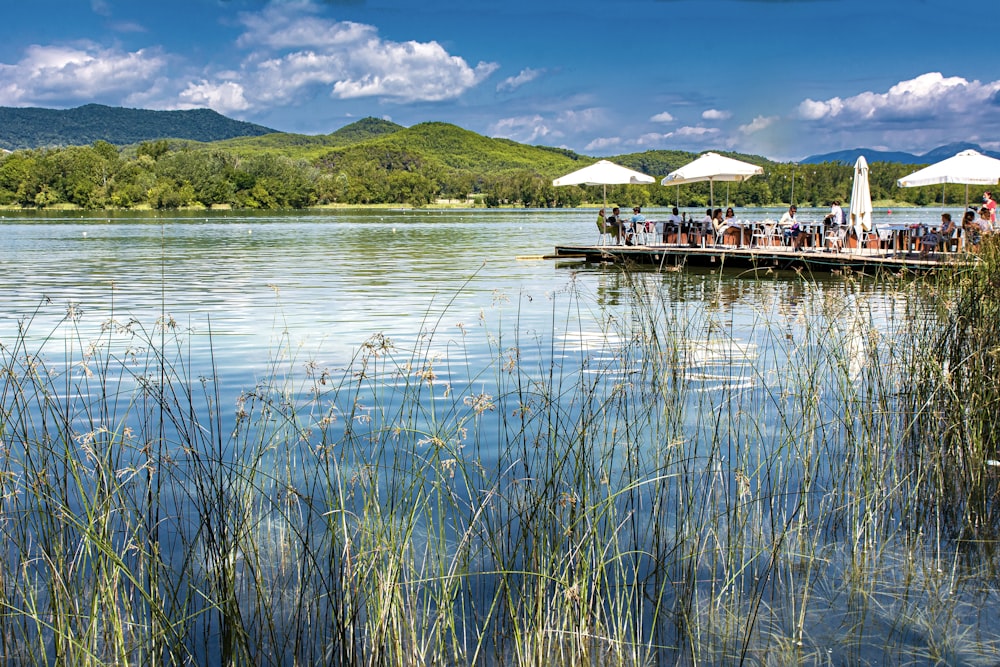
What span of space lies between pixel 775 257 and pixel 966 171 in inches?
160

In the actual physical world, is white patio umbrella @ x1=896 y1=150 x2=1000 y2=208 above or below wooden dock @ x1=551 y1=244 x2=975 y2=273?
above

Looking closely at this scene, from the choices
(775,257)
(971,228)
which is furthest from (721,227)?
(971,228)

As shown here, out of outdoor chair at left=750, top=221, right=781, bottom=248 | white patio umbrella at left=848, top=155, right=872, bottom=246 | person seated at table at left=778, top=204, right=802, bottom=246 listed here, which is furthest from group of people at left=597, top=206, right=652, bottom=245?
white patio umbrella at left=848, top=155, right=872, bottom=246

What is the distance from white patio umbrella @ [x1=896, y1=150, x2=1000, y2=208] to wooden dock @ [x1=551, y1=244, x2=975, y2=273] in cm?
177

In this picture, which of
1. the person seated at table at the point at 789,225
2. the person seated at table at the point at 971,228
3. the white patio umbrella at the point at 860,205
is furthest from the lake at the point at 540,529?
the person seated at table at the point at 789,225

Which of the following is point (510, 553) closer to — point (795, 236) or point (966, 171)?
point (966, 171)

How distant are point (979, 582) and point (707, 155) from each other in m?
21.6

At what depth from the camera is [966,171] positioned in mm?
18734

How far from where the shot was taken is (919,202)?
120m

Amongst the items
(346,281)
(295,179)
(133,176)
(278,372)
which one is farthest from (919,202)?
(278,372)

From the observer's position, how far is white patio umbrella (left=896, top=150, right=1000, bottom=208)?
18516 mm

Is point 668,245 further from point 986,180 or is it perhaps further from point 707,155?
point 986,180

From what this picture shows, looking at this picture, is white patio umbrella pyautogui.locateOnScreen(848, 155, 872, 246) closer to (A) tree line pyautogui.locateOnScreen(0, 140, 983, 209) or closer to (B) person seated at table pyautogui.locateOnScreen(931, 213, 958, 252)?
(B) person seated at table pyautogui.locateOnScreen(931, 213, 958, 252)

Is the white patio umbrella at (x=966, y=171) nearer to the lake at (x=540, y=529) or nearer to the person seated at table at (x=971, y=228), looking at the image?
the person seated at table at (x=971, y=228)
